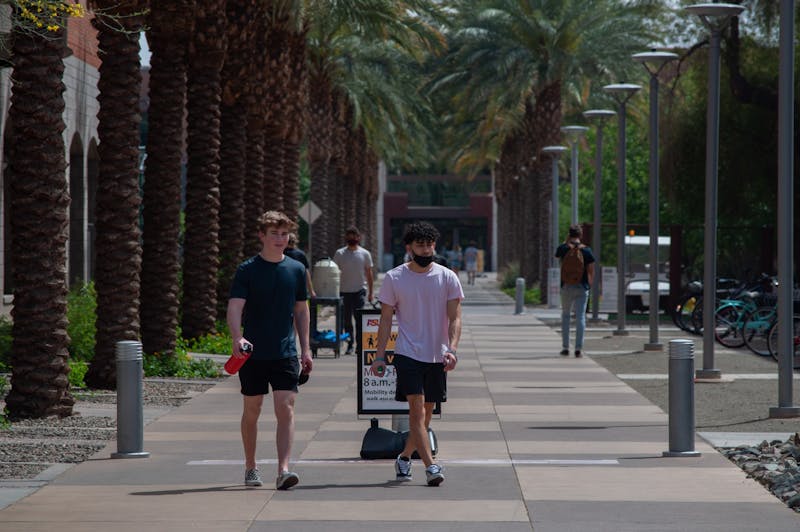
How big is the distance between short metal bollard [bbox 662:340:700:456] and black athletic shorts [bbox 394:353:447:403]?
228 cm

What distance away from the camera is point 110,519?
8836 millimetres

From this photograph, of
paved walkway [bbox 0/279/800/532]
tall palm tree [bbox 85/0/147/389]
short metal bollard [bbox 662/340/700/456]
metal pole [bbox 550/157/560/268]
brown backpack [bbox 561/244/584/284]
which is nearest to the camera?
paved walkway [bbox 0/279/800/532]

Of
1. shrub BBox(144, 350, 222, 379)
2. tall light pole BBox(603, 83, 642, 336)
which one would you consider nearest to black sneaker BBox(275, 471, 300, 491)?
shrub BBox(144, 350, 222, 379)

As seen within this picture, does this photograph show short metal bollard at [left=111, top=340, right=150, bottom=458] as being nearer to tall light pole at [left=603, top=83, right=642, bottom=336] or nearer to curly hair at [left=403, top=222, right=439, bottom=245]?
curly hair at [left=403, top=222, right=439, bottom=245]

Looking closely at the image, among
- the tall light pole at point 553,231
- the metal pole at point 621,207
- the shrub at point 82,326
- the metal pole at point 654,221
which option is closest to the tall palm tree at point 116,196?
the shrub at point 82,326

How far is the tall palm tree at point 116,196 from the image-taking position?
1694 centimetres

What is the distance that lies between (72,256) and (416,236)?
1263 inches

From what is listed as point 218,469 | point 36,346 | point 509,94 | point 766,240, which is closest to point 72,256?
point 509,94

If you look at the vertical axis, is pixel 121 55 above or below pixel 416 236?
above

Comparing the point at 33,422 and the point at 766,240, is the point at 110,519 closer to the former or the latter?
the point at 33,422

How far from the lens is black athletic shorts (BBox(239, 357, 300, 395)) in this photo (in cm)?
992

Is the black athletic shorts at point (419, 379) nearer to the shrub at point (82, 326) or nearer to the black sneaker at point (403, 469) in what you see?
the black sneaker at point (403, 469)

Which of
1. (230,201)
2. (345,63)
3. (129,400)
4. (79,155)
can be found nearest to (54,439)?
(129,400)

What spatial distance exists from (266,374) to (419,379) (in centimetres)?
105
